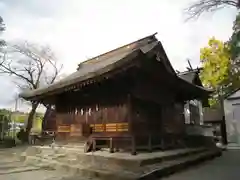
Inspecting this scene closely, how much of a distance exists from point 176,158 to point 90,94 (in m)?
4.60

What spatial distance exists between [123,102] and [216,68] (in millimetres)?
22605

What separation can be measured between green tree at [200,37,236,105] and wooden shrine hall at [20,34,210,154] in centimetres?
1714

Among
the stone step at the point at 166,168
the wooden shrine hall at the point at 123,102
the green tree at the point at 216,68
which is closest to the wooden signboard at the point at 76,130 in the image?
the wooden shrine hall at the point at 123,102

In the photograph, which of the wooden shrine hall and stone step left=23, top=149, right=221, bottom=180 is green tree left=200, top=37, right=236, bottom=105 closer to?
the wooden shrine hall

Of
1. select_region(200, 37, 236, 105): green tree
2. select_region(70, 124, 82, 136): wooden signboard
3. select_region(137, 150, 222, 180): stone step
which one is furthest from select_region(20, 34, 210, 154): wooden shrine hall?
select_region(200, 37, 236, 105): green tree

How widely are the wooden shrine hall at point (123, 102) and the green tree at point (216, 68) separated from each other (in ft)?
56.2

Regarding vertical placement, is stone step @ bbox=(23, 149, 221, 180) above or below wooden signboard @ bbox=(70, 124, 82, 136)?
below

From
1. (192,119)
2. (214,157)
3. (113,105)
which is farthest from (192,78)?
(113,105)

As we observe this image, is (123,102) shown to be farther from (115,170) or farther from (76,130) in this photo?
(115,170)

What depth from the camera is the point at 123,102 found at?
1002cm

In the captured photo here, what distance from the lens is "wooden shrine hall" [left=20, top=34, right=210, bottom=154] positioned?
30.9 ft

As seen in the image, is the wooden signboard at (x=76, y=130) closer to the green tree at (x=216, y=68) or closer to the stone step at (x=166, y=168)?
the stone step at (x=166, y=168)

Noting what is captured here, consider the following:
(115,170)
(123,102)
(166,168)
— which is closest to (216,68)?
(123,102)

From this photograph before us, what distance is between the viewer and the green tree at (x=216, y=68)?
92.1ft
